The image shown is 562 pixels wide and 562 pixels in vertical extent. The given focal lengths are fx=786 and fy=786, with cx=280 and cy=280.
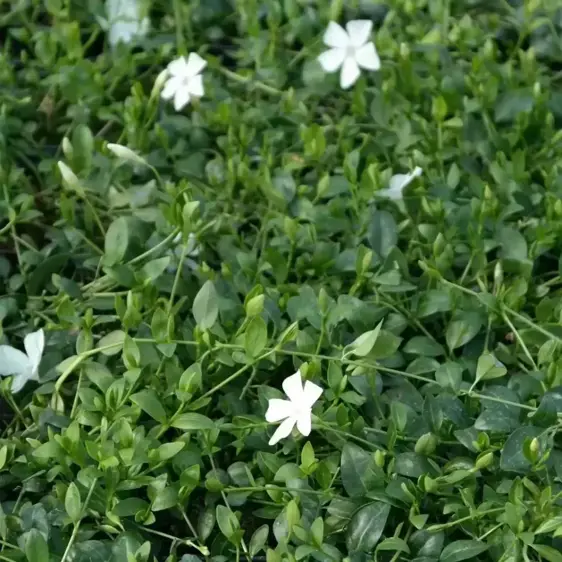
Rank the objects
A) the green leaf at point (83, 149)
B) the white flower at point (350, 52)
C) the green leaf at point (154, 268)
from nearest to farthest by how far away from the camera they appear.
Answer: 1. the green leaf at point (154, 268)
2. the green leaf at point (83, 149)
3. the white flower at point (350, 52)

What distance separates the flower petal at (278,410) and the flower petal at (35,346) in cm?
26

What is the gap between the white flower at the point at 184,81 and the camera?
105 centimetres

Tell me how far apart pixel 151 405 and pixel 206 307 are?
0.12 metres

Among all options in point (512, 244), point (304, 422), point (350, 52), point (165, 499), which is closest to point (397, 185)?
point (512, 244)

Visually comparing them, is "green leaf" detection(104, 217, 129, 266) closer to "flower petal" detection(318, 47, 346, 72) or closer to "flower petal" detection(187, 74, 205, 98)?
"flower petal" detection(187, 74, 205, 98)

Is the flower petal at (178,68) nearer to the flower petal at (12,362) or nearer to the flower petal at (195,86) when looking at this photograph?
the flower petal at (195,86)

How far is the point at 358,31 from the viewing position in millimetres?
1112

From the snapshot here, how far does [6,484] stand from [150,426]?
0.48ft

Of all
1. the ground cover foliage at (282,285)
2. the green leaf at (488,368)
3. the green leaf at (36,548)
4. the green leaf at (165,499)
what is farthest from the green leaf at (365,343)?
the green leaf at (36,548)

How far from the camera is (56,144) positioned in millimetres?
1132

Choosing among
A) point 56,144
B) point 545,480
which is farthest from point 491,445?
point 56,144

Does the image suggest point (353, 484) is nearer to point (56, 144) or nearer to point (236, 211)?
point (236, 211)

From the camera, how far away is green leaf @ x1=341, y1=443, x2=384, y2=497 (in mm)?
710

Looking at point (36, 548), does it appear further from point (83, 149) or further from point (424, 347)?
point (83, 149)
